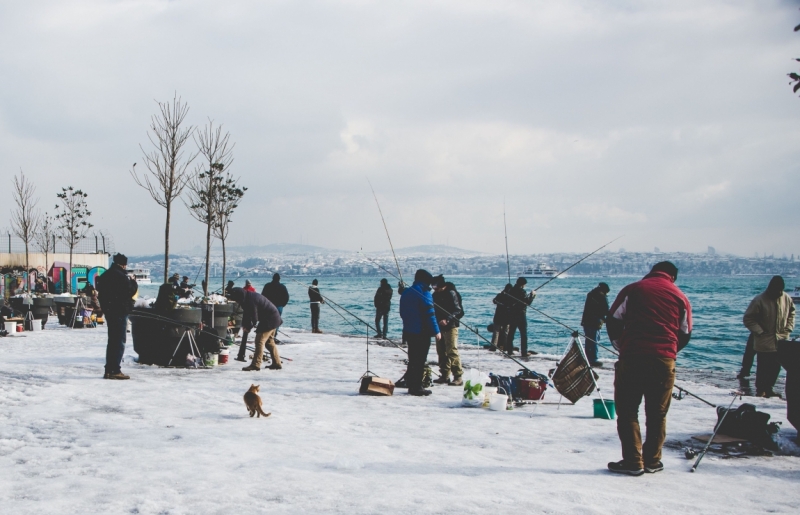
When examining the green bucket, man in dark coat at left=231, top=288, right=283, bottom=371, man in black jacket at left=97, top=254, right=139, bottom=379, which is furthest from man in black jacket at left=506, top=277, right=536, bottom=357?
man in black jacket at left=97, top=254, right=139, bottom=379

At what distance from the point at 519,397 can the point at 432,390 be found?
1595 mm

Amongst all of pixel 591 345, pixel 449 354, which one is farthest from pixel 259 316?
pixel 591 345

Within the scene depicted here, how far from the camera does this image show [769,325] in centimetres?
1055

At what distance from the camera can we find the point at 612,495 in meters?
5.01

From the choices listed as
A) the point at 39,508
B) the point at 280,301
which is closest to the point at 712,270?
the point at 280,301

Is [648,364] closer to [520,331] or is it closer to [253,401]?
[253,401]

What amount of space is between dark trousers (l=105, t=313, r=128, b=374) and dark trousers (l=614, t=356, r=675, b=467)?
24.8ft

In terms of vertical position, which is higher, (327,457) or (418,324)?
(418,324)

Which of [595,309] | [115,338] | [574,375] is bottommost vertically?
[574,375]

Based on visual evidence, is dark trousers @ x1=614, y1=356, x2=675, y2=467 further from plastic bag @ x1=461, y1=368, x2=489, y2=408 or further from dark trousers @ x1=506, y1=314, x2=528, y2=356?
dark trousers @ x1=506, y1=314, x2=528, y2=356

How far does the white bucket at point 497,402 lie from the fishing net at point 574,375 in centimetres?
76

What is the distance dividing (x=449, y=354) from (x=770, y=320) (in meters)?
4.97

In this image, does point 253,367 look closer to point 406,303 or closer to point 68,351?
point 406,303

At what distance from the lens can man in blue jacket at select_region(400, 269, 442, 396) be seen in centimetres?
986
